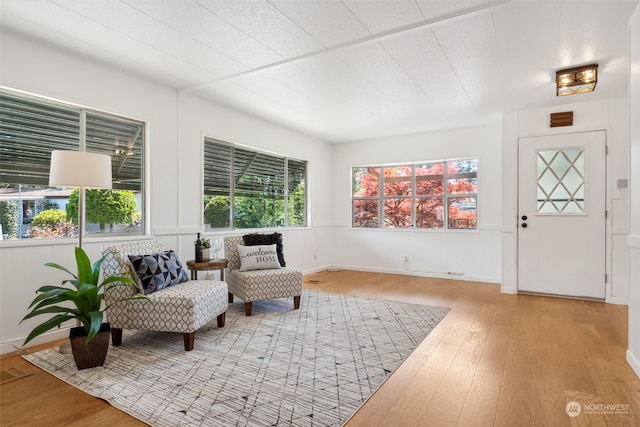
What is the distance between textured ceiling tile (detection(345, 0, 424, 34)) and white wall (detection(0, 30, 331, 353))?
2433 millimetres

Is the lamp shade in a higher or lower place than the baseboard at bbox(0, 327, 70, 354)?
higher

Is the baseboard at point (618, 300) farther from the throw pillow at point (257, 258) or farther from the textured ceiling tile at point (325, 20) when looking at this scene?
the textured ceiling tile at point (325, 20)

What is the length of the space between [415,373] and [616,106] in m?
4.27

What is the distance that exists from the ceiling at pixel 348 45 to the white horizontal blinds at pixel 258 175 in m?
0.92

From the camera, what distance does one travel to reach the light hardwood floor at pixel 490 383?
5.85 feet

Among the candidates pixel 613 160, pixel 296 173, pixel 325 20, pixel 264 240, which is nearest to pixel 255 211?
pixel 264 240

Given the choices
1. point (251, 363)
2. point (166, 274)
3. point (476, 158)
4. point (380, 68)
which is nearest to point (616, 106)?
point (476, 158)

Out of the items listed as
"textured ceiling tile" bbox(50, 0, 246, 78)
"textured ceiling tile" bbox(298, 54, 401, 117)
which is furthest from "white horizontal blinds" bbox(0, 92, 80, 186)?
"textured ceiling tile" bbox(298, 54, 401, 117)

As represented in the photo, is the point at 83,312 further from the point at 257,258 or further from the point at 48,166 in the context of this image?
the point at 257,258

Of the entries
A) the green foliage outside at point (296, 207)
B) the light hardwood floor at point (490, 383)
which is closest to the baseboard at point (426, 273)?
the green foliage outside at point (296, 207)

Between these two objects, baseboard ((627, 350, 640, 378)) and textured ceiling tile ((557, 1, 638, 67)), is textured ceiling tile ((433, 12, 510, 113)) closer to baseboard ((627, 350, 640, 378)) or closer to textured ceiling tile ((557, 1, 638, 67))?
textured ceiling tile ((557, 1, 638, 67))

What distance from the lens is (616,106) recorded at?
13.6ft

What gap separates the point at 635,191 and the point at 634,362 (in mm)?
1175

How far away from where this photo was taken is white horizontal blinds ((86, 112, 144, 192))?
3.26 m
